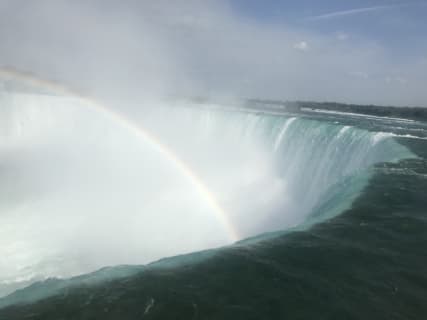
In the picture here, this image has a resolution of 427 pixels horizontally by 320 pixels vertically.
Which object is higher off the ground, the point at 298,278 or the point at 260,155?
the point at 260,155

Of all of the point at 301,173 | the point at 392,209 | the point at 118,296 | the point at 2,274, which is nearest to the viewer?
the point at 118,296

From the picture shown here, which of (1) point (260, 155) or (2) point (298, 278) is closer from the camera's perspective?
(2) point (298, 278)

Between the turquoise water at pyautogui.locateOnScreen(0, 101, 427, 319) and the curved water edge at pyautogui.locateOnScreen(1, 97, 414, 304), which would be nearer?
the turquoise water at pyautogui.locateOnScreen(0, 101, 427, 319)

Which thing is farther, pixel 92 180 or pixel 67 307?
pixel 92 180

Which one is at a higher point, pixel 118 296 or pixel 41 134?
pixel 41 134

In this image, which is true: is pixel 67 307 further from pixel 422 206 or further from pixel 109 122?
pixel 109 122

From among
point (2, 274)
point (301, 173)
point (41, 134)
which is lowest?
point (2, 274)

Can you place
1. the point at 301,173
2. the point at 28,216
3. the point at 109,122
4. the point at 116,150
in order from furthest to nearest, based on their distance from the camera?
the point at 109,122 < the point at 116,150 < the point at 301,173 < the point at 28,216

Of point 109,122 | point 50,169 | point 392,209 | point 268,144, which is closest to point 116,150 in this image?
point 109,122
